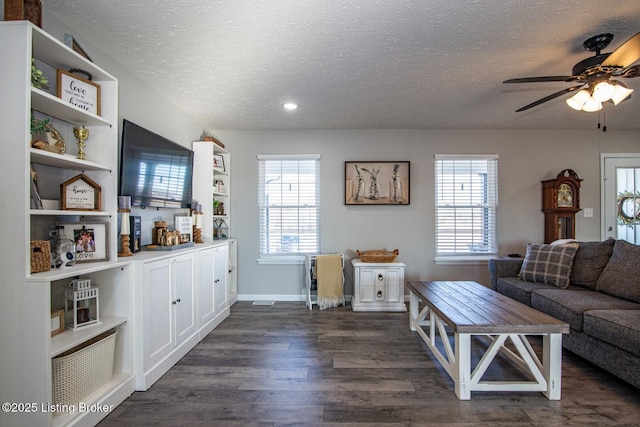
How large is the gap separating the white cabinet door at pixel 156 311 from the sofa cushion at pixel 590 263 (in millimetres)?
3877

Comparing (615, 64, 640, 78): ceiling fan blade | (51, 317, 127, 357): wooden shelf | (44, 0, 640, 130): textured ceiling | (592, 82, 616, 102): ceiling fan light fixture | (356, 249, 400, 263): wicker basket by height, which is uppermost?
(44, 0, 640, 130): textured ceiling

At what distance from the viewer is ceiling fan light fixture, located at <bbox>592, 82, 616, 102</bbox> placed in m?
1.91

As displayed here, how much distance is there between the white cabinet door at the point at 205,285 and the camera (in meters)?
2.75

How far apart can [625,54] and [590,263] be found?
2.10 m

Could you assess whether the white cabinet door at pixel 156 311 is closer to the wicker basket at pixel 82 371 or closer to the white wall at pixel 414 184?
the wicker basket at pixel 82 371

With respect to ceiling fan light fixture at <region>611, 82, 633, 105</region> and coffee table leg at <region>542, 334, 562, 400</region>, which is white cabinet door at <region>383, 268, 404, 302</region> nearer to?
coffee table leg at <region>542, 334, 562, 400</region>

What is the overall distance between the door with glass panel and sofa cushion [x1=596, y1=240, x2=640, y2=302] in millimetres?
1646

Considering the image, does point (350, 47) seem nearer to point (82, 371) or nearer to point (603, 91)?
point (603, 91)

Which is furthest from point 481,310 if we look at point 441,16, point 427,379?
point 441,16

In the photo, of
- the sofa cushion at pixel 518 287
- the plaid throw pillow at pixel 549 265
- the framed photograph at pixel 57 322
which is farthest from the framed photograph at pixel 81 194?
the plaid throw pillow at pixel 549 265

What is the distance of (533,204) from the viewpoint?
405 centimetres

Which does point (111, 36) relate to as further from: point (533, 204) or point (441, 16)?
point (533, 204)

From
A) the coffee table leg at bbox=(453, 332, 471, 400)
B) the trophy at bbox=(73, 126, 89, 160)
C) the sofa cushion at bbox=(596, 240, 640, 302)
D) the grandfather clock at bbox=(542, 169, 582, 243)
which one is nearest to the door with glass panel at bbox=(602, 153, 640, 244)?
the grandfather clock at bbox=(542, 169, 582, 243)

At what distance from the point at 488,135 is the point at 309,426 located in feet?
13.7
